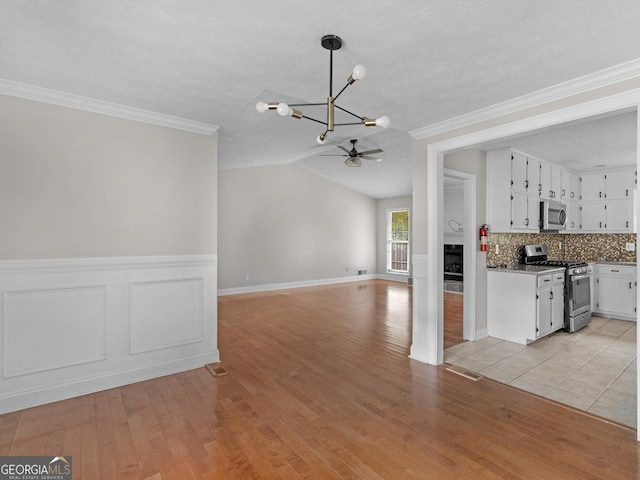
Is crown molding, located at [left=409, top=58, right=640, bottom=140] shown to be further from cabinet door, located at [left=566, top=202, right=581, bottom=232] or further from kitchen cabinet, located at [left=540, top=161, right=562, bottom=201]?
cabinet door, located at [left=566, top=202, right=581, bottom=232]

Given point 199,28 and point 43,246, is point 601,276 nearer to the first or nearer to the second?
point 199,28

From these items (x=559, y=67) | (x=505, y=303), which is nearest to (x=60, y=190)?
(x=559, y=67)

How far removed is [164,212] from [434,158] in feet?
9.43

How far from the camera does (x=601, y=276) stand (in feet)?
17.8

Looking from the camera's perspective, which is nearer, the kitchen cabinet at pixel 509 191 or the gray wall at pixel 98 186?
the gray wall at pixel 98 186

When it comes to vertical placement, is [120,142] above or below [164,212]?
above

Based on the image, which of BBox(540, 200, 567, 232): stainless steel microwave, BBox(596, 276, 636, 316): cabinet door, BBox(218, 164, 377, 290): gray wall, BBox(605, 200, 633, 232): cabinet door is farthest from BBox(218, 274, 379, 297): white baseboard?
BBox(605, 200, 633, 232): cabinet door

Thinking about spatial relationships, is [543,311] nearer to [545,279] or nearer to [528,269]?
[545,279]

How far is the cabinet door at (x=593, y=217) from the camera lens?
5.62m

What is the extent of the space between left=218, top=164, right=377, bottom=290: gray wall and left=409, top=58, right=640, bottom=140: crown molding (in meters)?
5.05

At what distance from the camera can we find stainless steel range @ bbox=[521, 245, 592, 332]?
181 inches

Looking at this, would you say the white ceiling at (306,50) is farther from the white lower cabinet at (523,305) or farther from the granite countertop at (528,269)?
the white lower cabinet at (523,305)

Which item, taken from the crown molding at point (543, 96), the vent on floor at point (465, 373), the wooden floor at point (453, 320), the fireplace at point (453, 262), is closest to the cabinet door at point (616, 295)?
the wooden floor at point (453, 320)

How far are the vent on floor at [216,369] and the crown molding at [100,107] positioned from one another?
246 centimetres
